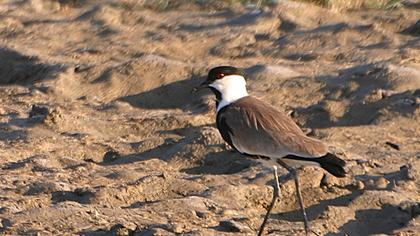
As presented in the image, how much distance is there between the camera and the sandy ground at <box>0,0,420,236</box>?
20.7 feet

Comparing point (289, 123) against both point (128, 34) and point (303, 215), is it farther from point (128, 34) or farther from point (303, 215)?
point (128, 34)

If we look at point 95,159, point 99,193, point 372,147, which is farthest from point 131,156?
point 372,147

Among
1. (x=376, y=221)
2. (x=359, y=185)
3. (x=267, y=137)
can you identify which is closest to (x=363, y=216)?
(x=376, y=221)

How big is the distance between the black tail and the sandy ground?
0.40 metres

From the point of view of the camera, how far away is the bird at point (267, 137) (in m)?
6.07

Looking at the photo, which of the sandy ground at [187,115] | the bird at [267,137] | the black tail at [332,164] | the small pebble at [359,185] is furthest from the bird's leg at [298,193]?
the small pebble at [359,185]

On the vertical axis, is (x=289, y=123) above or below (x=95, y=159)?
above

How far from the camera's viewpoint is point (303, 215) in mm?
6070

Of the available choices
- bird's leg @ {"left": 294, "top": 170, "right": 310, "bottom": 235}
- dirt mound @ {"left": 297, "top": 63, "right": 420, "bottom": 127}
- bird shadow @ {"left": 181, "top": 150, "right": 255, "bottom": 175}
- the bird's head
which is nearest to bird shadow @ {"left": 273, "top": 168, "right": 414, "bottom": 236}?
bird's leg @ {"left": 294, "top": 170, "right": 310, "bottom": 235}

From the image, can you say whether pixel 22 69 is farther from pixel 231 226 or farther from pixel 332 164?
pixel 332 164

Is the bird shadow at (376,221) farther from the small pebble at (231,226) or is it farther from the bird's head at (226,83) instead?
the bird's head at (226,83)

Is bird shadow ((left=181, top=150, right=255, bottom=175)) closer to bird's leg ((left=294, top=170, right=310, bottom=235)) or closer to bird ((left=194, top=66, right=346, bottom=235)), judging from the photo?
bird ((left=194, top=66, right=346, bottom=235))

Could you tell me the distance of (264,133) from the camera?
20.8 feet

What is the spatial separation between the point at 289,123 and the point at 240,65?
2683mm
